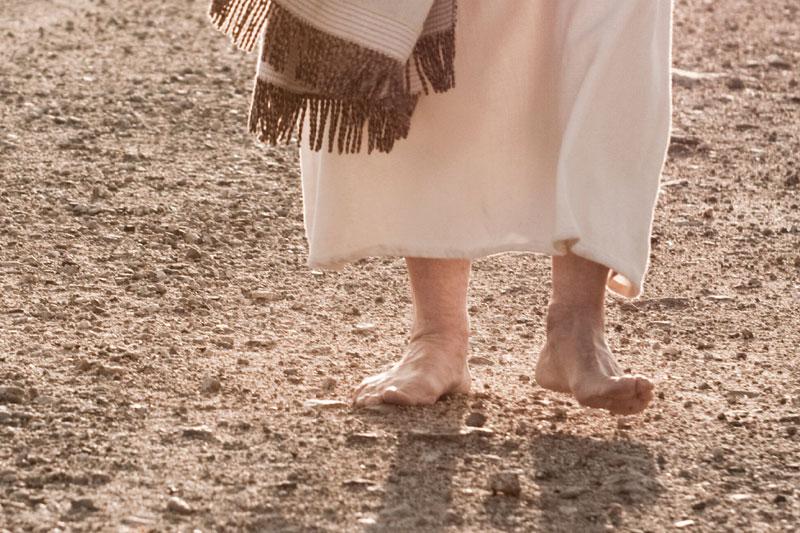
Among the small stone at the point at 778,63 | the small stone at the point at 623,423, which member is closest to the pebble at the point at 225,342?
the small stone at the point at 623,423

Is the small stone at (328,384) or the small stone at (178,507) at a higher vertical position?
the small stone at (328,384)

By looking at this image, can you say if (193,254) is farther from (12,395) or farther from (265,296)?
(12,395)

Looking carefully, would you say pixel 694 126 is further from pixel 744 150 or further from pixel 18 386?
pixel 18 386

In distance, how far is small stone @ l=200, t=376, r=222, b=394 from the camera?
3.84m

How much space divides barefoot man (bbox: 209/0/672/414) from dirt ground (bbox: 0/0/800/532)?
0.48 ft

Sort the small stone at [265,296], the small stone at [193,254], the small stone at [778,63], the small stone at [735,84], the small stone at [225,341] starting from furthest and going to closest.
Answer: the small stone at [778,63] → the small stone at [735,84] → the small stone at [193,254] → the small stone at [265,296] → the small stone at [225,341]

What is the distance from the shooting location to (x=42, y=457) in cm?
334

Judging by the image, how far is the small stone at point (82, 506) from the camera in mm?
3076

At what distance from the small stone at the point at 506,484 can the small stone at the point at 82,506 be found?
2.42 feet

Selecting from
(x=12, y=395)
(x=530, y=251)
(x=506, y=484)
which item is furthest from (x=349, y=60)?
(x=12, y=395)

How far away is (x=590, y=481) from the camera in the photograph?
3312 millimetres

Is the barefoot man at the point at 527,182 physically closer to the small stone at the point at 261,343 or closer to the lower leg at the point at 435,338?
the lower leg at the point at 435,338

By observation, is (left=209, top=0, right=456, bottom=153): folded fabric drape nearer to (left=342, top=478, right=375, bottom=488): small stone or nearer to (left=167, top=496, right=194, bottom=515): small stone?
(left=342, top=478, right=375, bottom=488): small stone

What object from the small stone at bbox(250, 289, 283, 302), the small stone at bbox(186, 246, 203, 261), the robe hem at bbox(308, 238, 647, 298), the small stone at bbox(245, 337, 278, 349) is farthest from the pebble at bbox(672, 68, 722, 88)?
the robe hem at bbox(308, 238, 647, 298)
